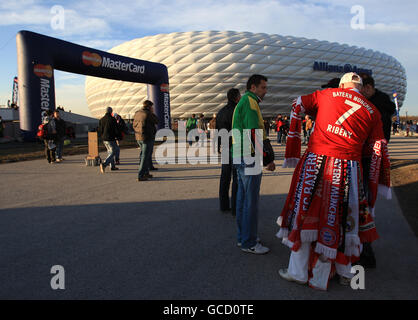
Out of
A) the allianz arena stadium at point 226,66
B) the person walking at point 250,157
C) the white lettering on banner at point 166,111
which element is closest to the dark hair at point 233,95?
the person walking at point 250,157

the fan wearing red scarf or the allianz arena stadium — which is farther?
the allianz arena stadium

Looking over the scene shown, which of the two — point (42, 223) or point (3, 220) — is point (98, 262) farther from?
point (3, 220)

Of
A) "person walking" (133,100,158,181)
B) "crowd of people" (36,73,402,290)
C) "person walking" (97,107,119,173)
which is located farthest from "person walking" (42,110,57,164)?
"crowd of people" (36,73,402,290)

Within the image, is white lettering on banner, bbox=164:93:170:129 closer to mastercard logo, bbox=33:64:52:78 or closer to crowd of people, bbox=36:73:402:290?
mastercard logo, bbox=33:64:52:78

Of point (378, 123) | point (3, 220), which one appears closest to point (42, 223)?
point (3, 220)

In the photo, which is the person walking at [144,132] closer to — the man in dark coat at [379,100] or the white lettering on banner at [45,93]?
the man in dark coat at [379,100]

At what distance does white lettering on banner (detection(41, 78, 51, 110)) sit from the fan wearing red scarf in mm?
14963

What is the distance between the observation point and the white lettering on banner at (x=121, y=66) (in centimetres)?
1737

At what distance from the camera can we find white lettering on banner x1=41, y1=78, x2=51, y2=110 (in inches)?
566

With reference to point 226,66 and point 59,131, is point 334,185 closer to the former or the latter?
point 59,131

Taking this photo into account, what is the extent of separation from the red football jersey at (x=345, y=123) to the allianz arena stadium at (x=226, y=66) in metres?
44.3

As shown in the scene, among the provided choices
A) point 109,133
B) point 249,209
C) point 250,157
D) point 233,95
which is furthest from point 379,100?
point 109,133

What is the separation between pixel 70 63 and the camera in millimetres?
15617
